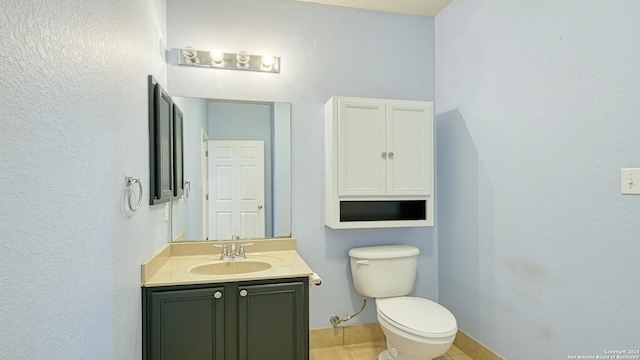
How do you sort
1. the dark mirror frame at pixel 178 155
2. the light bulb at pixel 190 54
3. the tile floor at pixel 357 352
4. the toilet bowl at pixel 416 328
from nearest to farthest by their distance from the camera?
the toilet bowl at pixel 416 328 → the dark mirror frame at pixel 178 155 → the light bulb at pixel 190 54 → the tile floor at pixel 357 352

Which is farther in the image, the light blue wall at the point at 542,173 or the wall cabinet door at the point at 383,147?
the wall cabinet door at the point at 383,147

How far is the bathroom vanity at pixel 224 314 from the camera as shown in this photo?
5.50 feet

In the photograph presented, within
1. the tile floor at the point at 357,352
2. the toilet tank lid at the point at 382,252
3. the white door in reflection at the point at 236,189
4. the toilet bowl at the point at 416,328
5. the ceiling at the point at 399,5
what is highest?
the ceiling at the point at 399,5

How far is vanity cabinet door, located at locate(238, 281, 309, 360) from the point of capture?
5.80 feet

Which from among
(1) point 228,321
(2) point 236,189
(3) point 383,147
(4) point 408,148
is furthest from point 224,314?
(4) point 408,148

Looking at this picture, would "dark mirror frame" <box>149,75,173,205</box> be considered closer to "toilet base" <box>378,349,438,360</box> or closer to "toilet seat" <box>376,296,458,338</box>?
"toilet seat" <box>376,296,458,338</box>

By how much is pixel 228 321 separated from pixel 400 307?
1053 mm

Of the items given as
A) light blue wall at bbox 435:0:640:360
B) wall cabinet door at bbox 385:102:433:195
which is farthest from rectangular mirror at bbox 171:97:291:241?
light blue wall at bbox 435:0:640:360

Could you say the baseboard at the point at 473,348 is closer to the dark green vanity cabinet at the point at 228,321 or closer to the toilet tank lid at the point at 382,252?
the toilet tank lid at the point at 382,252

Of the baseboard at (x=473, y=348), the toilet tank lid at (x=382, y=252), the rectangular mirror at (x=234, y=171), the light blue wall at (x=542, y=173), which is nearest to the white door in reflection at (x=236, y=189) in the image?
the rectangular mirror at (x=234, y=171)

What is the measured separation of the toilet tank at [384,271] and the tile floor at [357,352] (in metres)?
0.43

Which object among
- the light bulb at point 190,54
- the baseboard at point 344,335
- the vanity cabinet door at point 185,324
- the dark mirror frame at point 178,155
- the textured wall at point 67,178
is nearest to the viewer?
the textured wall at point 67,178

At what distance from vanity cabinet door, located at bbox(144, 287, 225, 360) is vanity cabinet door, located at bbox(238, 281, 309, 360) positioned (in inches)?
4.8

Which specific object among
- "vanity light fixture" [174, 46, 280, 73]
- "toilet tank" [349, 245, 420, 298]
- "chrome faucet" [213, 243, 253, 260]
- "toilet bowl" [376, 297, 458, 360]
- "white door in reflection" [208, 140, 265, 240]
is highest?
"vanity light fixture" [174, 46, 280, 73]
